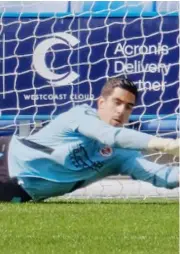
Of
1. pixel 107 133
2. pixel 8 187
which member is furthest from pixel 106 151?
pixel 107 133

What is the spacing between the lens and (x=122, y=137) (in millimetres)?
5133

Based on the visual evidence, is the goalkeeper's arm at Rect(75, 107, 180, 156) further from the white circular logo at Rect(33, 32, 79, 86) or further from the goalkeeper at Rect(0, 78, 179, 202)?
the white circular logo at Rect(33, 32, 79, 86)

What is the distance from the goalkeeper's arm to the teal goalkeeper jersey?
1.27 feet

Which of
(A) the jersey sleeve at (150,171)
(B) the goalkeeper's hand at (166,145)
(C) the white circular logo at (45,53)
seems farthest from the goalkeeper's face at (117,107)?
(C) the white circular logo at (45,53)

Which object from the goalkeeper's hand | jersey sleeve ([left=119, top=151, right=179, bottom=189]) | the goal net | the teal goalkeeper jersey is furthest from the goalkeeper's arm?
the goal net

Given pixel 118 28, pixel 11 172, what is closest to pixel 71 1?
pixel 118 28

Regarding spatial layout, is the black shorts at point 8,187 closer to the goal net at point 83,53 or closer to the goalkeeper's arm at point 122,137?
the goalkeeper's arm at point 122,137

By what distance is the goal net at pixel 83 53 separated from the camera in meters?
9.33

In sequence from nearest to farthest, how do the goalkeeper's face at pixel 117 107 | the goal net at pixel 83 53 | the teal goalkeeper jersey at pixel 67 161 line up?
the goalkeeper's face at pixel 117 107
the teal goalkeeper jersey at pixel 67 161
the goal net at pixel 83 53

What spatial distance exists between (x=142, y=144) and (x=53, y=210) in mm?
1617

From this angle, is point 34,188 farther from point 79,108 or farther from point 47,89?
point 47,89

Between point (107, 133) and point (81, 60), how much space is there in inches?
167

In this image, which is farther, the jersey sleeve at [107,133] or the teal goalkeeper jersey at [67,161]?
the teal goalkeeper jersey at [67,161]

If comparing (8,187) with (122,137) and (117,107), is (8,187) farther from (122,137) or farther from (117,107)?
(122,137)
